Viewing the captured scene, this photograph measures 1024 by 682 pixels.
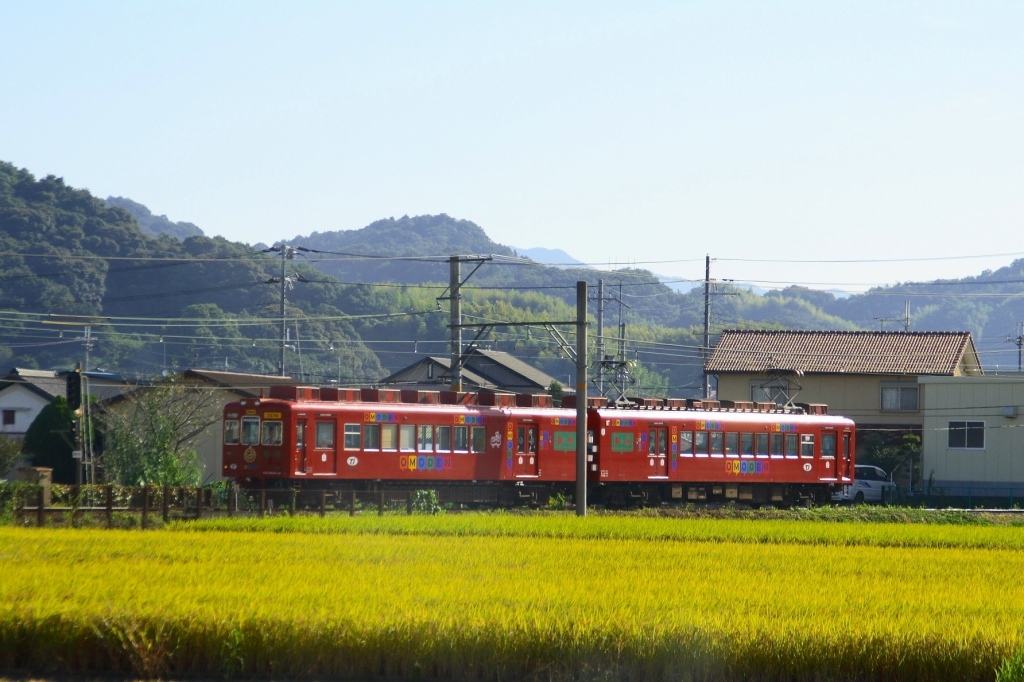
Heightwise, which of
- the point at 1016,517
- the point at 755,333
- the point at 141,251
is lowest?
the point at 1016,517

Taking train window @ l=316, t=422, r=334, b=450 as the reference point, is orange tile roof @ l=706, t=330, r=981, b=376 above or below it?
above

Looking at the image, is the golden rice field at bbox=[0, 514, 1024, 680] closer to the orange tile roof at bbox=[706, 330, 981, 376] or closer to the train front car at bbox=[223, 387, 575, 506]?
the train front car at bbox=[223, 387, 575, 506]

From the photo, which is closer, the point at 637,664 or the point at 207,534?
the point at 637,664

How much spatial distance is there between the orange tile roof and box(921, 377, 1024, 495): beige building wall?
3.88m

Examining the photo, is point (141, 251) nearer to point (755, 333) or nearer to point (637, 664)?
point (755, 333)

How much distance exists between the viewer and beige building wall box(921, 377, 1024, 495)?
129ft

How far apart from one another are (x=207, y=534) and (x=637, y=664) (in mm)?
10746

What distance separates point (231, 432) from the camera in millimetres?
26641

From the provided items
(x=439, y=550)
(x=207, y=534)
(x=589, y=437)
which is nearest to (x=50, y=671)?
(x=439, y=550)

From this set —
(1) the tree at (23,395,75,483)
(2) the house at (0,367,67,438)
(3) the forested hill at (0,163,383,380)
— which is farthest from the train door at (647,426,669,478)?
(3) the forested hill at (0,163,383,380)

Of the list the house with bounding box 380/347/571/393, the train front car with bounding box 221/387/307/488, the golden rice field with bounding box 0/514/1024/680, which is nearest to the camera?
the golden rice field with bounding box 0/514/1024/680

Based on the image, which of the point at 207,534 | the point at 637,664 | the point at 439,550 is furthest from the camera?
the point at 207,534

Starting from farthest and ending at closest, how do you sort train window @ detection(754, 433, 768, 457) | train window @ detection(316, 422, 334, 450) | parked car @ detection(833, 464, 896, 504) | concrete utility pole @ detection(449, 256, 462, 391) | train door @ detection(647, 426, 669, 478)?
parked car @ detection(833, 464, 896, 504) < train window @ detection(754, 433, 768, 457) < train door @ detection(647, 426, 669, 478) < concrete utility pole @ detection(449, 256, 462, 391) < train window @ detection(316, 422, 334, 450)

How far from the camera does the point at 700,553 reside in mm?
17094
